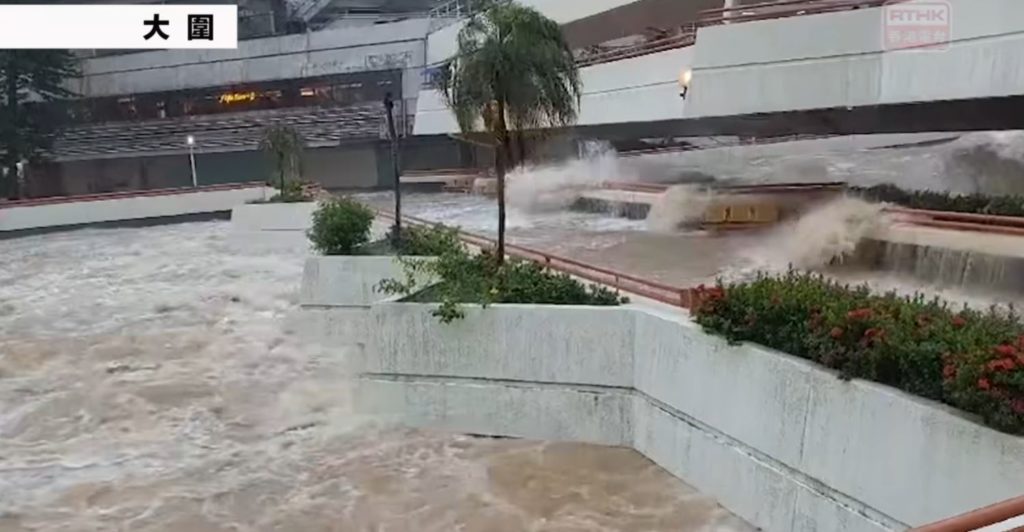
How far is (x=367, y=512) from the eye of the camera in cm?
689

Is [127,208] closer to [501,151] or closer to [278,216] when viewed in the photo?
[278,216]

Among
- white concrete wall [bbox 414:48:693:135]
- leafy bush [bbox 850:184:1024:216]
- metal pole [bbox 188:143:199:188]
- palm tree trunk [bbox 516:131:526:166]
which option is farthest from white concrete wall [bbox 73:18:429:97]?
palm tree trunk [bbox 516:131:526:166]

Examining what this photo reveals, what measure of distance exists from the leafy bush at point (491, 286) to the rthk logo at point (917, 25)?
466cm

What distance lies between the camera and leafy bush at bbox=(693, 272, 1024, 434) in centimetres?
465

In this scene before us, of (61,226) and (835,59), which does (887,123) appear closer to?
(835,59)

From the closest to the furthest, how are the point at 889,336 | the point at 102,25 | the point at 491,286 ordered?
the point at 889,336, the point at 491,286, the point at 102,25

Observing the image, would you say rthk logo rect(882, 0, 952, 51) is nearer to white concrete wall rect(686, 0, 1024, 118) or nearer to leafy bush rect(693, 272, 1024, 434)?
white concrete wall rect(686, 0, 1024, 118)

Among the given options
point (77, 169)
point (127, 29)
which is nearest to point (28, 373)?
point (127, 29)

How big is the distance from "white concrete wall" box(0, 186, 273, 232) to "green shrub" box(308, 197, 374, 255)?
41.3 feet

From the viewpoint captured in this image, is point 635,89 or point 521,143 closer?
point 521,143

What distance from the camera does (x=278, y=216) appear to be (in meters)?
20.0

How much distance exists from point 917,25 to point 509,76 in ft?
15.5

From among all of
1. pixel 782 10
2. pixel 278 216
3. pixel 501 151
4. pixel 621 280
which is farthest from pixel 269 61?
pixel 621 280

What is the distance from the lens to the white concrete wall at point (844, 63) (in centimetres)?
884
